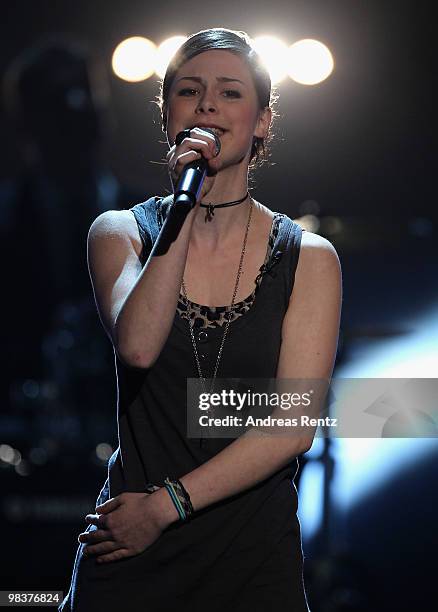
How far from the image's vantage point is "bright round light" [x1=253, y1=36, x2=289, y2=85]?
3816 millimetres

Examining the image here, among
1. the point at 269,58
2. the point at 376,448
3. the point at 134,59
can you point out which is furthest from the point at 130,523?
the point at 134,59

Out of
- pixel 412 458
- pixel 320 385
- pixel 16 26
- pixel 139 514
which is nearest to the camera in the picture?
pixel 139 514

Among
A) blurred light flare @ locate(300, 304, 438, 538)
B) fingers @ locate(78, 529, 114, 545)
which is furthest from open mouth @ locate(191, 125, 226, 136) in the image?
blurred light flare @ locate(300, 304, 438, 538)

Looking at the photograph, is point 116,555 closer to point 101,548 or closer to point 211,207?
point 101,548

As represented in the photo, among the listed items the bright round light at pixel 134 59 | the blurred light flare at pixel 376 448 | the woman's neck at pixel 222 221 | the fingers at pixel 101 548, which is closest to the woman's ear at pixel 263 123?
the woman's neck at pixel 222 221

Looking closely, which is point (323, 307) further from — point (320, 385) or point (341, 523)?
point (341, 523)

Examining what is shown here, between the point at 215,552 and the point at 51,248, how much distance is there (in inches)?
102

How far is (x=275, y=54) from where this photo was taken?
12.6 ft

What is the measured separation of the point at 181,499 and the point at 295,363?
33cm

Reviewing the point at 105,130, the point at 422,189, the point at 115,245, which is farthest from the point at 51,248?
the point at 115,245

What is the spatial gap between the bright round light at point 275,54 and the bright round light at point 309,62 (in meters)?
0.03

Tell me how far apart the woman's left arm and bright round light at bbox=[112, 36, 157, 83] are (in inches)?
90.6

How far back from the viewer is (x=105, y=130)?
4133 mm

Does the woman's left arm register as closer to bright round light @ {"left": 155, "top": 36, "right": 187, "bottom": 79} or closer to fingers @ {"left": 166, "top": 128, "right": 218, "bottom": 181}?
fingers @ {"left": 166, "top": 128, "right": 218, "bottom": 181}
